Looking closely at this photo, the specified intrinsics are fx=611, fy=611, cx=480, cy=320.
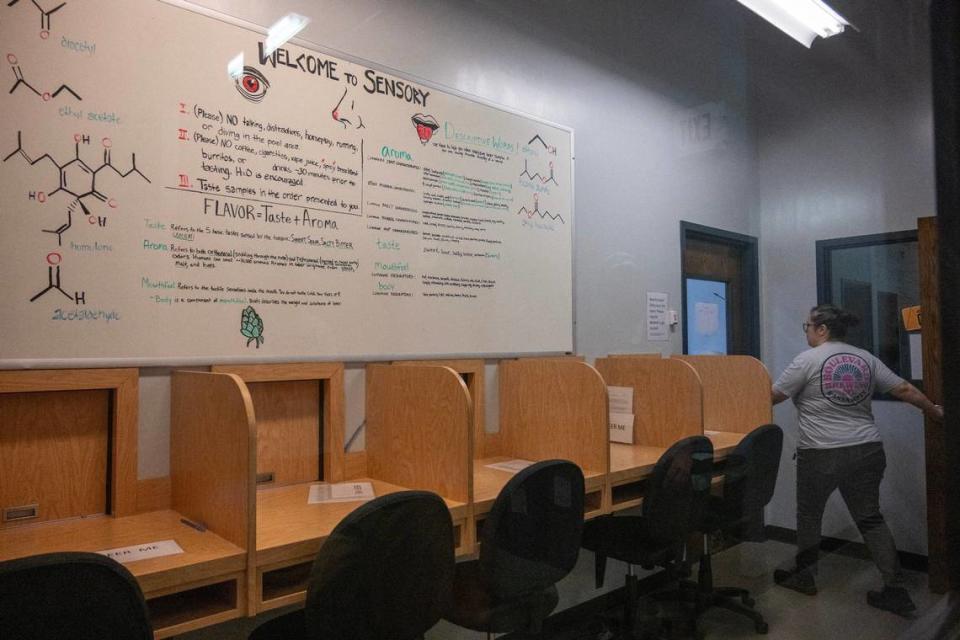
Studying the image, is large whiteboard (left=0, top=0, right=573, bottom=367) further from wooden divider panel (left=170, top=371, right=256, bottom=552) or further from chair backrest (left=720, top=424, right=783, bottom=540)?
chair backrest (left=720, top=424, right=783, bottom=540)

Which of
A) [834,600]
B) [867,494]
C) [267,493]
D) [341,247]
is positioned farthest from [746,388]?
[267,493]

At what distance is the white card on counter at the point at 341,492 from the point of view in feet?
5.76

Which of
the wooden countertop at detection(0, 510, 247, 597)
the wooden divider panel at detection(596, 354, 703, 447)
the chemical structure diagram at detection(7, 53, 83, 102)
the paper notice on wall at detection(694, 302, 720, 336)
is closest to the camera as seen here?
the wooden countertop at detection(0, 510, 247, 597)

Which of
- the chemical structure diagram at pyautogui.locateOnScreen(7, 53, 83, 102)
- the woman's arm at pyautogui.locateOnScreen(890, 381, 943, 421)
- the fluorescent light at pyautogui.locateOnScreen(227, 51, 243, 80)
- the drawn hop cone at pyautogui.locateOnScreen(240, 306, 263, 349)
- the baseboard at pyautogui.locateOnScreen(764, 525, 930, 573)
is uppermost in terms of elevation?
the fluorescent light at pyautogui.locateOnScreen(227, 51, 243, 80)

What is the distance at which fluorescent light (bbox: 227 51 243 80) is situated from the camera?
1.81 metres

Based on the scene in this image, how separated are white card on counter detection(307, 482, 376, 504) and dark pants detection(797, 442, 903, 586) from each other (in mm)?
1729

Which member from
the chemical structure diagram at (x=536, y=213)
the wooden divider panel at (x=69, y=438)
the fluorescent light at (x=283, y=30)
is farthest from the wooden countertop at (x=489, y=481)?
the fluorescent light at (x=283, y=30)

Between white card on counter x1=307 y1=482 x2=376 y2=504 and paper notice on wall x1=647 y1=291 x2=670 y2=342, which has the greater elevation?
paper notice on wall x1=647 y1=291 x2=670 y2=342

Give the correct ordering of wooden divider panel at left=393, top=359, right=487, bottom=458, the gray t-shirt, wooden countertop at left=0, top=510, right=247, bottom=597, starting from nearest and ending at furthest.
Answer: wooden countertop at left=0, top=510, right=247, bottom=597 < the gray t-shirt < wooden divider panel at left=393, top=359, right=487, bottom=458

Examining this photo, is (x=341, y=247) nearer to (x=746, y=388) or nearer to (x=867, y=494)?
(x=746, y=388)

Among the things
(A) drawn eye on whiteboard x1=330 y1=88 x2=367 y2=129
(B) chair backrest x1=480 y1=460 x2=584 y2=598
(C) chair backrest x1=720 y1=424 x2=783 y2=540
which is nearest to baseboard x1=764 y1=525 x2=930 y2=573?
(C) chair backrest x1=720 y1=424 x2=783 y2=540

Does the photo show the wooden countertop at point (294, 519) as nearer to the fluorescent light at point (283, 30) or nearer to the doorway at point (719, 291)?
the fluorescent light at point (283, 30)

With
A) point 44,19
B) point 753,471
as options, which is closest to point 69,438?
point 44,19

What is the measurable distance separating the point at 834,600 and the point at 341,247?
2.32 meters
